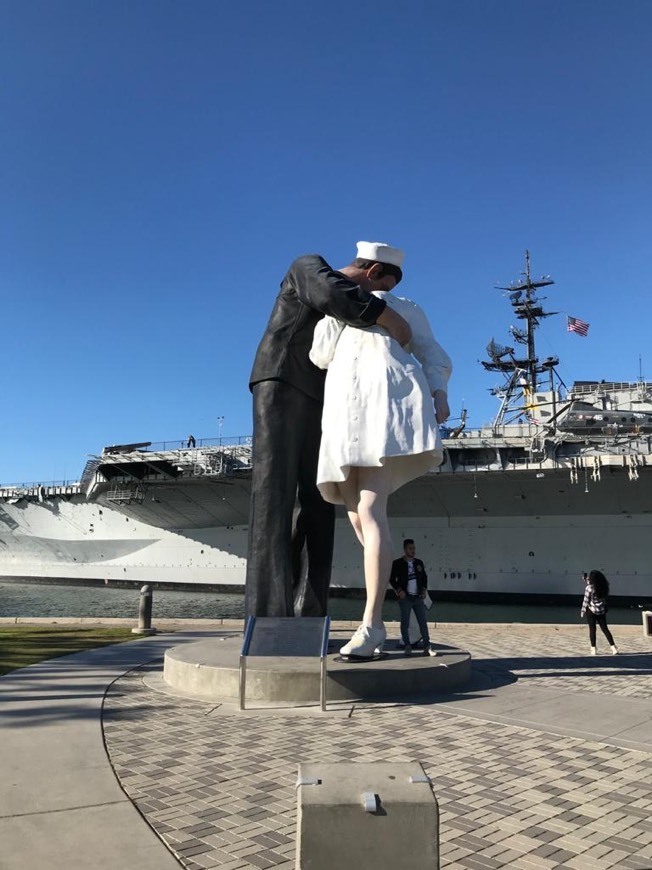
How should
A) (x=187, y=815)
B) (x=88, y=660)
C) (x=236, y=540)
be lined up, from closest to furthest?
(x=187, y=815), (x=88, y=660), (x=236, y=540)

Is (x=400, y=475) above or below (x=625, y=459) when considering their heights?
below

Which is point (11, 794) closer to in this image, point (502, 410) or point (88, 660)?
point (88, 660)

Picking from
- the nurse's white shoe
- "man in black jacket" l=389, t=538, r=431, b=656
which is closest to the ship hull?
"man in black jacket" l=389, t=538, r=431, b=656

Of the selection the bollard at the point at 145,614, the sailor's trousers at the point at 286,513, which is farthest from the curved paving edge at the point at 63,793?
the bollard at the point at 145,614

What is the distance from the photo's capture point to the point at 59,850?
2.91 metres

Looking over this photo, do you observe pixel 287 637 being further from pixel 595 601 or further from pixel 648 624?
pixel 648 624

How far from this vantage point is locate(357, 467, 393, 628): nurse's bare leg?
6590 millimetres

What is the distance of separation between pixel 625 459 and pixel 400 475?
22.5m

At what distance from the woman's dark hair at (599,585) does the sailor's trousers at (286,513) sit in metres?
4.27

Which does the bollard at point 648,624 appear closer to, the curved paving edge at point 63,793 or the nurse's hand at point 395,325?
the nurse's hand at point 395,325

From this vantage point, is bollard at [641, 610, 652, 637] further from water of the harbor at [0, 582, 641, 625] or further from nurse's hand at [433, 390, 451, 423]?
water of the harbor at [0, 582, 641, 625]

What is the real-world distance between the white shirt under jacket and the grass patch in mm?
4762

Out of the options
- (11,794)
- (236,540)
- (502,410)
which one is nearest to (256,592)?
(11,794)

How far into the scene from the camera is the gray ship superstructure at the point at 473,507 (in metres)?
29.1
